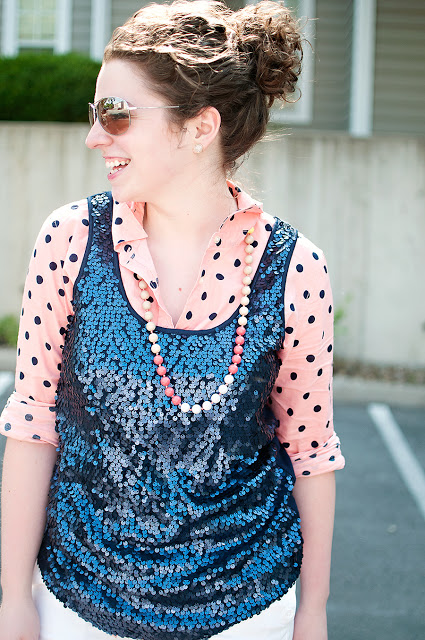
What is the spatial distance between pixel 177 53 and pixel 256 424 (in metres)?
0.77

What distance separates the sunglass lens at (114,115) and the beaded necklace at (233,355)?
0.30 m

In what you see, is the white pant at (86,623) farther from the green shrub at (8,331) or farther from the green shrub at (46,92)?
the green shrub at (46,92)

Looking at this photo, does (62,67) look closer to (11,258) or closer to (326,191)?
Result: (11,258)

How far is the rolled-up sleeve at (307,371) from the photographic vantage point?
1562 mm

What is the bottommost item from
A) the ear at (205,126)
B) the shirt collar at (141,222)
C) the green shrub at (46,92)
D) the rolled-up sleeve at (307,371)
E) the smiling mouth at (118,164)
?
the rolled-up sleeve at (307,371)

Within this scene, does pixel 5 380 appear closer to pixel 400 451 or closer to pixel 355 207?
pixel 400 451

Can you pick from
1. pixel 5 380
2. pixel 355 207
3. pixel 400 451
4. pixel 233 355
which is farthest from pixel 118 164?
pixel 355 207

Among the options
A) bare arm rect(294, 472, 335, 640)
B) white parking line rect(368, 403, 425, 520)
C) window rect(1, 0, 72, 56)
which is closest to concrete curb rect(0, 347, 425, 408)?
white parking line rect(368, 403, 425, 520)

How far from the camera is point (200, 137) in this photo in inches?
63.2

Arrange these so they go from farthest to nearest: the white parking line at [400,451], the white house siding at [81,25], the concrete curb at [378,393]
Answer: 1. the white house siding at [81,25]
2. the concrete curb at [378,393]
3. the white parking line at [400,451]

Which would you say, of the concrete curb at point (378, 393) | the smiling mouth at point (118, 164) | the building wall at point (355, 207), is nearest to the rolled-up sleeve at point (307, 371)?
the smiling mouth at point (118, 164)

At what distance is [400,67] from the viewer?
10570mm

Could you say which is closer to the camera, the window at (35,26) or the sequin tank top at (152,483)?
the sequin tank top at (152,483)

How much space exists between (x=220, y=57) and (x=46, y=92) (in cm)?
741
